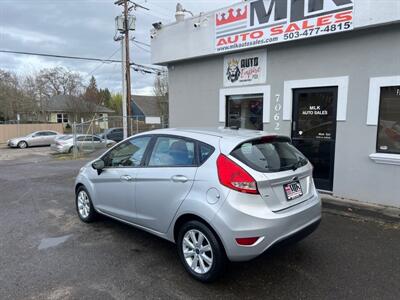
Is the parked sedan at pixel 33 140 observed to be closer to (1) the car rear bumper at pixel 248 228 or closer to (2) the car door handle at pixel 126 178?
(2) the car door handle at pixel 126 178

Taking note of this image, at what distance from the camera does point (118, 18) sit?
18359 mm

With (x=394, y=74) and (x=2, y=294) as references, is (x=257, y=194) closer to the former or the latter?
(x=2, y=294)

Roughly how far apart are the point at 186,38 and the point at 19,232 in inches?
232

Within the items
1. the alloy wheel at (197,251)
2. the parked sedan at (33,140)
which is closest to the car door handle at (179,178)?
the alloy wheel at (197,251)

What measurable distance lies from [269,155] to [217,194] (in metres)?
0.78

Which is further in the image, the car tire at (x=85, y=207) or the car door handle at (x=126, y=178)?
the car tire at (x=85, y=207)

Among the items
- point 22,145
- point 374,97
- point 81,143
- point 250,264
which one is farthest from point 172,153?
point 22,145

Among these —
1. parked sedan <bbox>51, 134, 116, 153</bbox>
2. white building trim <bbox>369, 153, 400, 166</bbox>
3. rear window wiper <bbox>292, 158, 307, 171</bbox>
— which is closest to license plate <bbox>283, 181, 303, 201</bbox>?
rear window wiper <bbox>292, 158, 307, 171</bbox>

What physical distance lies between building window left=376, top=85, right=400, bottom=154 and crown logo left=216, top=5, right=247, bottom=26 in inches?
130

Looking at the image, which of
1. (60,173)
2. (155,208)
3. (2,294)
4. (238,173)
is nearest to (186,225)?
(155,208)

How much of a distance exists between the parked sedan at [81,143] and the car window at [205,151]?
52.6 feet

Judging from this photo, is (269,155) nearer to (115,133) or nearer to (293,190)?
(293,190)

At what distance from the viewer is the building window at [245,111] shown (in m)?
7.10

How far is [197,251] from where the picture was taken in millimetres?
3156
